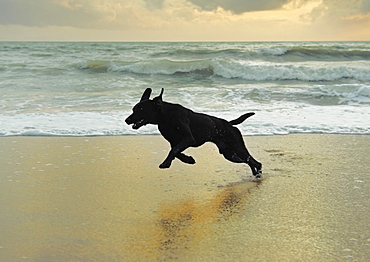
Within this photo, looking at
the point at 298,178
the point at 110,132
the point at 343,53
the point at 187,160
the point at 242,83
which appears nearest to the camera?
the point at 187,160

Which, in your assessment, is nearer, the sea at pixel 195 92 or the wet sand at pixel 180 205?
the wet sand at pixel 180 205

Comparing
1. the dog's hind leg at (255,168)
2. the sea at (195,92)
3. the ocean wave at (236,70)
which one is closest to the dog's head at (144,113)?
the dog's hind leg at (255,168)

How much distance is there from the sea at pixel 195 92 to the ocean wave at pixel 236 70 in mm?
42

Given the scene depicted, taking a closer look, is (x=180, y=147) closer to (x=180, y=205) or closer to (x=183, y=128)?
(x=183, y=128)

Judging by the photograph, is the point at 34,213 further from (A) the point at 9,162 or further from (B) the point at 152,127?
(B) the point at 152,127

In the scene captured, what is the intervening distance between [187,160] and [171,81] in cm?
1527

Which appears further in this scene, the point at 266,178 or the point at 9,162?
the point at 9,162

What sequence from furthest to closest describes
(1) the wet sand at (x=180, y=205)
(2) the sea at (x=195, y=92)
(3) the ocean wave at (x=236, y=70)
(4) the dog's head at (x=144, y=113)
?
(3) the ocean wave at (x=236, y=70), (2) the sea at (x=195, y=92), (4) the dog's head at (x=144, y=113), (1) the wet sand at (x=180, y=205)

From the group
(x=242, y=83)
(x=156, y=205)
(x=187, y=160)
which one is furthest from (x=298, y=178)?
(x=242, y=83)

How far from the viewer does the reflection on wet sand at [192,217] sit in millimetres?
3664

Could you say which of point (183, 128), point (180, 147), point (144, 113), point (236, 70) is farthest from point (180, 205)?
point (236, 70)

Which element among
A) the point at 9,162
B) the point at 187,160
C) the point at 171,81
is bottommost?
the point at 171,81

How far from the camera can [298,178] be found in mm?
5715

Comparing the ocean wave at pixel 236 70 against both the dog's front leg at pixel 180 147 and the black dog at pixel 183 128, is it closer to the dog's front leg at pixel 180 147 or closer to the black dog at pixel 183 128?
the black dog at pixel 183 128
